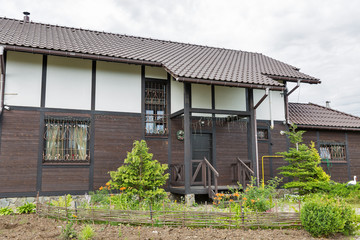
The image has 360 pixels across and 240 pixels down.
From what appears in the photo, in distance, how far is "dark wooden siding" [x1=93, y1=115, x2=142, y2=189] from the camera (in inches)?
362

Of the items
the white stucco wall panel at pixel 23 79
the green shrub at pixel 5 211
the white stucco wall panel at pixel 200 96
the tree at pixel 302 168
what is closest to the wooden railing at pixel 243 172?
the tree at pixel 302 168

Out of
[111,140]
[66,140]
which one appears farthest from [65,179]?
[111,140]

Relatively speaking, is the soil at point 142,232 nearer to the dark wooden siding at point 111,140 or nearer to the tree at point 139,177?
the tree at point 139,177

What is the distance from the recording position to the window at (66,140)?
876cm

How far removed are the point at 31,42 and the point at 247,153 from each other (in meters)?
7.38

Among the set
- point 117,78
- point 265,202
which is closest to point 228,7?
point 117,78

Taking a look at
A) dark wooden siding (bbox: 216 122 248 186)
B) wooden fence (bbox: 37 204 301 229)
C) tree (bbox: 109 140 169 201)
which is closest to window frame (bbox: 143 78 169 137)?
dark wooden siding (bbox: 216 122 248 186)

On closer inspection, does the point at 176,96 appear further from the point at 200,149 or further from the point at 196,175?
the point at 196,175

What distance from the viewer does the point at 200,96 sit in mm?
10320

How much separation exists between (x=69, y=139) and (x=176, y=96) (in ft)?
11.3

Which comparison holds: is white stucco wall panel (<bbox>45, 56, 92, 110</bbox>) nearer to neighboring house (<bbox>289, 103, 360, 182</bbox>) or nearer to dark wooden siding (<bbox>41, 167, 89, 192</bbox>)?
dark wooden siding (<bbox>41, 167, 89, 192</bbox>)

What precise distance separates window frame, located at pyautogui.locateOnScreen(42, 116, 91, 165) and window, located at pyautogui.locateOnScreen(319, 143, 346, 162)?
28.1 feet

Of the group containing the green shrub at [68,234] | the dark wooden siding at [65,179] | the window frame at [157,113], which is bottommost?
the green shrub at [68,234]

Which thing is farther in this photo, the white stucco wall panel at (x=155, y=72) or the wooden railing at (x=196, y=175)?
the white stucco wall panel at (x=155, y=72)
